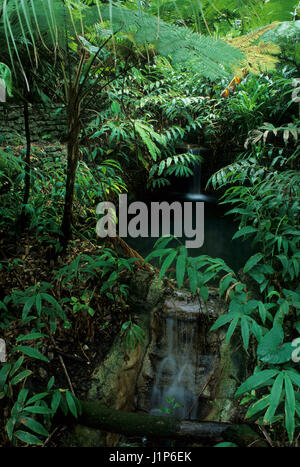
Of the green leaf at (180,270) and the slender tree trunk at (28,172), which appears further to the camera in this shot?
the slender tree trunk at (28,172)

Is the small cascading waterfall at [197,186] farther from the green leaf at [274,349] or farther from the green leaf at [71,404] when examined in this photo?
the green leaf at [71,404]

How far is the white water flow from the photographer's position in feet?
6.81

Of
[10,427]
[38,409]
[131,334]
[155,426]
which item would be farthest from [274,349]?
[10,427]

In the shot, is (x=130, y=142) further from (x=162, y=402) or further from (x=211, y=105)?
(x=162, y=402)

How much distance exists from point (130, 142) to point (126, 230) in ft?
3.63

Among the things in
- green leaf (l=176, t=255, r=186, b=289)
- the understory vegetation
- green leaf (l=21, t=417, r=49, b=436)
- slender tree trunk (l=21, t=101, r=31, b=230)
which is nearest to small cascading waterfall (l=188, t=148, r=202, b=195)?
the understory vegetation

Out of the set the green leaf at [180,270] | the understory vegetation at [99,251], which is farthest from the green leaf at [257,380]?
the green leaf at [180,270]

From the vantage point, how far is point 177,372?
2191 mm

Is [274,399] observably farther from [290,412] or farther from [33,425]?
[33,425]

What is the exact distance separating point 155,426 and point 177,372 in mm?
743

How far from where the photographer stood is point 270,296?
1.92 metres

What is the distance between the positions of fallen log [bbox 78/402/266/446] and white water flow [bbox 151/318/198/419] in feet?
1.81

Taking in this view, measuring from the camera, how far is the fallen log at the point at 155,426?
1.46 meters

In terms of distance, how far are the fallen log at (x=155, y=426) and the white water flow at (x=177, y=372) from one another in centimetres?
55
